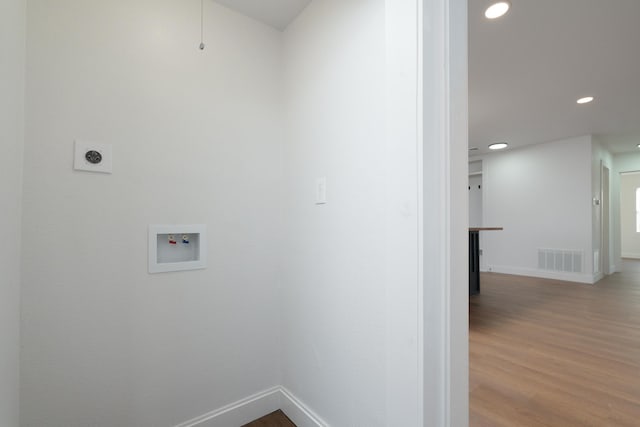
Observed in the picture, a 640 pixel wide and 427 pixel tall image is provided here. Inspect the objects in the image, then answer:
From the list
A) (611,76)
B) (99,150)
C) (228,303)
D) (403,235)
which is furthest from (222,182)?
(611,76)

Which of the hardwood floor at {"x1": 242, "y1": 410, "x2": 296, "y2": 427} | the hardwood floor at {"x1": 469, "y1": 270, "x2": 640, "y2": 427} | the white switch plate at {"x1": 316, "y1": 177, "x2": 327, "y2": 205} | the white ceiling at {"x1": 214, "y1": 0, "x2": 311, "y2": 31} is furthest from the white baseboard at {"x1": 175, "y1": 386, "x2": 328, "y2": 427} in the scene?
the white ceiling at {"x1": 214, "y1": 0, "x2": 311, "y2": 31}

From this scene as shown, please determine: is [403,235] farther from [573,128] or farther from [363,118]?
[573,128]

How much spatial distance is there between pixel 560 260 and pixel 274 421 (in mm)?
5903

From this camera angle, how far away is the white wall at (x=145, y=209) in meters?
1.10

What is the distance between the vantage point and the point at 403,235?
89cm

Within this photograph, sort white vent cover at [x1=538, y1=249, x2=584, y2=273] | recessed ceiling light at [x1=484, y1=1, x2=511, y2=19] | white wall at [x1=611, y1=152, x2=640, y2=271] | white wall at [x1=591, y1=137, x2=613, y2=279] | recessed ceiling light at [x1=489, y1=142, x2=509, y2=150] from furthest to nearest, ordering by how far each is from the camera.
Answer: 1. white wall at [x1=611, y1=152, x2=640, y2=271]
2. recessed ceiling light at [x1=489, y1=142, x2=509, y2=150]
3. white vent cover at [x1=538, y1=249, x2=584, y2=273]
4. white wall at [x1=591, y1=137, x2=613, y2=279]
5. recessed ceiling light at [x1=484, y1=1, x2=511, y2=19]

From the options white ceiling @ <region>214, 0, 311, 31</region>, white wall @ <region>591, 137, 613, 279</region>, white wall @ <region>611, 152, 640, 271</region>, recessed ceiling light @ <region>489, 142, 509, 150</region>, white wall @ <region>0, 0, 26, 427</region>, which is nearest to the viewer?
white wall @ <region>0, 0, 26, 427</region>

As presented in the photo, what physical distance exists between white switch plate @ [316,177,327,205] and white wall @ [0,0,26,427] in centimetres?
112

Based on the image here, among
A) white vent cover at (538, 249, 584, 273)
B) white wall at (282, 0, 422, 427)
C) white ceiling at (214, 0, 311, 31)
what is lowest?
white vent cover at (538, 249, 584, 273)

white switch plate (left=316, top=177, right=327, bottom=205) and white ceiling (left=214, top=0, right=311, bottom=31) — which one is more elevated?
white ceiling (left=214, top=0, right=311, bottom=31)

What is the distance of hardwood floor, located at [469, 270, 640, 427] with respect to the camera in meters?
1.58

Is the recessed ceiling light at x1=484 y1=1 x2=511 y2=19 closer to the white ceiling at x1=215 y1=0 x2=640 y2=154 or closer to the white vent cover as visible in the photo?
the white ceiling at x1=215 y1=0 x2=640 y2=154

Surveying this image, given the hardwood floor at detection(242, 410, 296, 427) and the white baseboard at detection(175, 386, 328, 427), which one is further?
the hardwood floor at detection(242, 410, 296, 427)

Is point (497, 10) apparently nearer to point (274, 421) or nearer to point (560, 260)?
point (274, 421)
